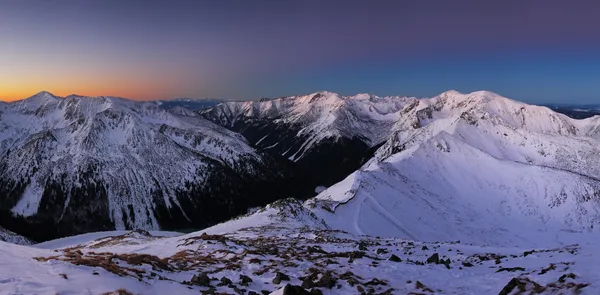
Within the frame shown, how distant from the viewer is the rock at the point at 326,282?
15.5 meters

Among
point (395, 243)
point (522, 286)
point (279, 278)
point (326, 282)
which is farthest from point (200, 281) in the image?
point (395, 243)

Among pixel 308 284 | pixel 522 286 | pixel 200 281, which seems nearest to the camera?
pixel 522 286

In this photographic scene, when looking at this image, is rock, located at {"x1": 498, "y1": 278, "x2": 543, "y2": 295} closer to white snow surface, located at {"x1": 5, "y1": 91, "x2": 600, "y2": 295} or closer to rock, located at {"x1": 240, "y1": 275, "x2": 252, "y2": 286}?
white snow surface, located at {"x1": 5, "y1": 91, "x2": 600, "y2": 295}

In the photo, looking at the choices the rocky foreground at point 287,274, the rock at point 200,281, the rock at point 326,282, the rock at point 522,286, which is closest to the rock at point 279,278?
the rocky foreground at point 287,274

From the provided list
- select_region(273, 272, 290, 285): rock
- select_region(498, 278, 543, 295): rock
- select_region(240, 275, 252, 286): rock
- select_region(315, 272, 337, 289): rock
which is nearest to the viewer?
select_region(498, 278, 543, 295): rock

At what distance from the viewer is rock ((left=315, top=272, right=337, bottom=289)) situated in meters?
15.5

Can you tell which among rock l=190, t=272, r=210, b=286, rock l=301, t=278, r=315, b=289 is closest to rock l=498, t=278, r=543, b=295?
rock l=301, t=278, r=315, b=289

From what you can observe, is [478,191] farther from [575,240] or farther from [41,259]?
[41,259]

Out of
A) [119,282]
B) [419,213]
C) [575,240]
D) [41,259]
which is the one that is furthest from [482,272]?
[575,240]

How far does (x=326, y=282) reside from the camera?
15.8 metres

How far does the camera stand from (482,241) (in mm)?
97562

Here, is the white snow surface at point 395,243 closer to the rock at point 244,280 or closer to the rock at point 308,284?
the rock at point 244,280

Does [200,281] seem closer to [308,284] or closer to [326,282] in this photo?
[308,284]

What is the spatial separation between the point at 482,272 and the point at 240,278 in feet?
39.4
